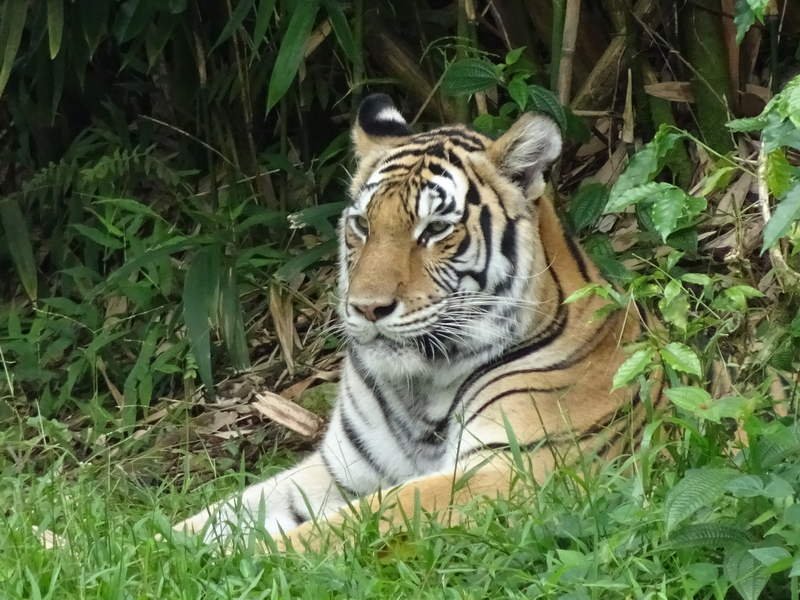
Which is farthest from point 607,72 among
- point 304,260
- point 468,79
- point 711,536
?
point 711,536

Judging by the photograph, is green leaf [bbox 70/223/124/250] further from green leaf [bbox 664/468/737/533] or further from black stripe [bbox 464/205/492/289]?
green leaf [bbox 664/468/737/533]

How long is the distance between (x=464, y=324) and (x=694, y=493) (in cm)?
139

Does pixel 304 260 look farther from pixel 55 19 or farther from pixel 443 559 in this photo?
pixel 443 559

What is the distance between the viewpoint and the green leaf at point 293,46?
16.1 feet

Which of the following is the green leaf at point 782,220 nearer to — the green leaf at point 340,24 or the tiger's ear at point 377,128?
the tiger's ear at point 377,128

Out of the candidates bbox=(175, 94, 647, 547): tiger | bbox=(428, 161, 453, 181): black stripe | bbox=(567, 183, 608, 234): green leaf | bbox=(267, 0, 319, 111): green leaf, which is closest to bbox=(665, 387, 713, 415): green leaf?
bbox=(175, 94, 647, 547): tiger

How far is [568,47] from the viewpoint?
511 centimetres

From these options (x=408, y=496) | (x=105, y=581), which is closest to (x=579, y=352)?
(x=408, y=496)

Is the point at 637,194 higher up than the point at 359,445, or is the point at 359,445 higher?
the point at 637,194

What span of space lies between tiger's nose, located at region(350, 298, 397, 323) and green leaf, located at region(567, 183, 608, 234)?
A: 4.01 ft

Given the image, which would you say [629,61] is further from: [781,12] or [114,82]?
[114,82]

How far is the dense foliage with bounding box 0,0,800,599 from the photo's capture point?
134 inches

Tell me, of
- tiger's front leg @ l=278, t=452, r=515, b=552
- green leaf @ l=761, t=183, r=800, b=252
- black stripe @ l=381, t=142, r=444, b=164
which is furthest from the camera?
black stripe @ l=381, t=142, r=444, b=164

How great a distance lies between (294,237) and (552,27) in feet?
4.43
